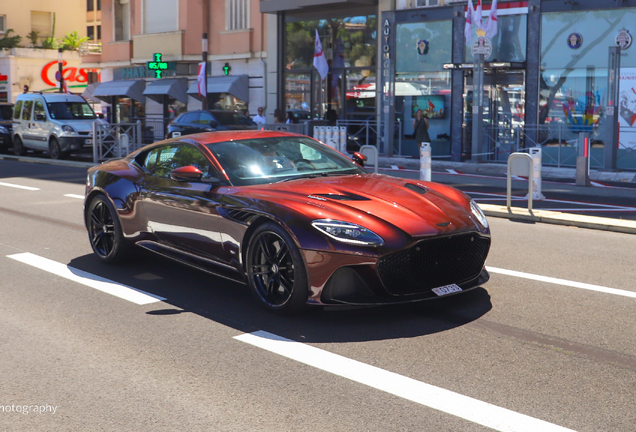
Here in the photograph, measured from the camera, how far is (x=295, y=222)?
18.1ft

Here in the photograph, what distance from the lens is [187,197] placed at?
21.8 ft

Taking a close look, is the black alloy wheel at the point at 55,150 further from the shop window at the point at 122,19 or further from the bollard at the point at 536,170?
the bollard at the point at 536,170

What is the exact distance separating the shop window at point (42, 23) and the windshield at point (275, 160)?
54.4 m

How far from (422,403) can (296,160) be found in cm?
319

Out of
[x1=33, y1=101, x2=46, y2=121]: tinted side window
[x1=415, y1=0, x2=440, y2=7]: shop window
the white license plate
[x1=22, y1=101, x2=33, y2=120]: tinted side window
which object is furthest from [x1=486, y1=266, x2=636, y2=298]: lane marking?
[x1=22, y1=101, x2=33, y2=120]: tinted side window

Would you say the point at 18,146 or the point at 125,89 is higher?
the point at 125,89

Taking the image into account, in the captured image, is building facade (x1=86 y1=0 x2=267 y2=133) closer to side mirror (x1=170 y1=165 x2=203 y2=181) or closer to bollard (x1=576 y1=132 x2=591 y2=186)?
bollard (x1=576 y1=132 x2=591 y2=186)

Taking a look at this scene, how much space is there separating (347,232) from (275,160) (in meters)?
1.56

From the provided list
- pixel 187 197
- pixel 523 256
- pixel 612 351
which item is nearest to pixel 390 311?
pixel 612 351

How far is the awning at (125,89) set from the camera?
33969 millimetres

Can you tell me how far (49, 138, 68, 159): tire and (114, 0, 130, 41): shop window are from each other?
1392 cm

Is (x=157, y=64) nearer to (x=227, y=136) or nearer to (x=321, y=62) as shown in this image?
(x=321, y=62)

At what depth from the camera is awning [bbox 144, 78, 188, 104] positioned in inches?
1270

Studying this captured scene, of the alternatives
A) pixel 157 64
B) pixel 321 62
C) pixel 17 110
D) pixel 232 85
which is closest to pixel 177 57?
pixel 157 64
